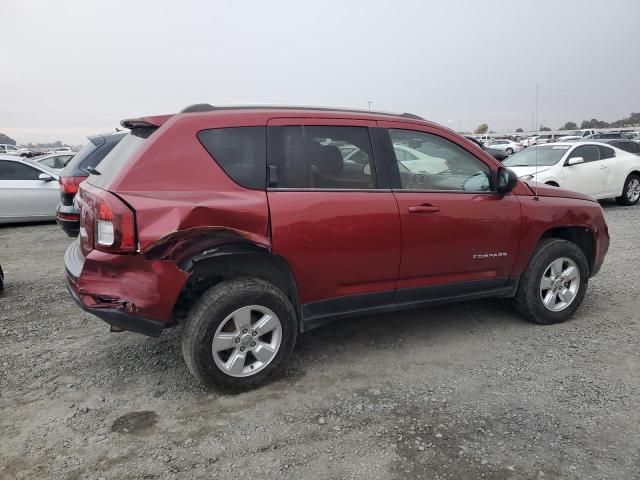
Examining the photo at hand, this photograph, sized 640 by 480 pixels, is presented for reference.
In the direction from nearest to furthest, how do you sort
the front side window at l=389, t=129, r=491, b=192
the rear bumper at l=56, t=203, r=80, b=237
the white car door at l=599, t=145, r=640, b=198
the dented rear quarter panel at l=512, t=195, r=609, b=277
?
the front side window at l=389, t=129, r=491, b=192 < the dented rear quarter panel at l=512, t=195, r=609, b=277 < the rear bumper at l=56, t=203, r=80, b=237 < the white car door at l=599, t=145, r=640, b=198

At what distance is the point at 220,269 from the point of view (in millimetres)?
3230

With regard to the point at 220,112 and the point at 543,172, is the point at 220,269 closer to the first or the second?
the point at 220,112

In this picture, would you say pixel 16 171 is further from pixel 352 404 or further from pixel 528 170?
pixel 528 170

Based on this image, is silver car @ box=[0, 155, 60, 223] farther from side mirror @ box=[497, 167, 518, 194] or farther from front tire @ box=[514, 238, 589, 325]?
front tire @ box=[514, 238, 589, 325]

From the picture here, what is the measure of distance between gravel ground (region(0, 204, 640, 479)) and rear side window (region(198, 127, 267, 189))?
1404 mm

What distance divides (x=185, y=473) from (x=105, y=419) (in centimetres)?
78

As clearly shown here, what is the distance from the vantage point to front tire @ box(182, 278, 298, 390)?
3113 mm

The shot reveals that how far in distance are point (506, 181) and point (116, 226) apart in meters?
2.91

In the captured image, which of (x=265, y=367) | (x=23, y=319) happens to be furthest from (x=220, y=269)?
(x=23, y=319)

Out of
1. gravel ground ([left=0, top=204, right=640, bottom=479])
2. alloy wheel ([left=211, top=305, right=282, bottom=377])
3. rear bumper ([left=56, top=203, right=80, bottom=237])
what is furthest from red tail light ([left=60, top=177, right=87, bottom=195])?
alloy wheel ([left=211, top=305, right=282, bottom=377])

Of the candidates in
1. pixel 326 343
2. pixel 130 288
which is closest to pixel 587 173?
pixel 326 343

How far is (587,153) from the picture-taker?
10.9m

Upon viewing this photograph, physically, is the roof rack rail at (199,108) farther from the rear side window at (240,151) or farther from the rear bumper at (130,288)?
the rear bumper at (130,288)

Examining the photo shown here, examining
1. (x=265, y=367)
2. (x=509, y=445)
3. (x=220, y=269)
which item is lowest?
(x=509, y=445)
